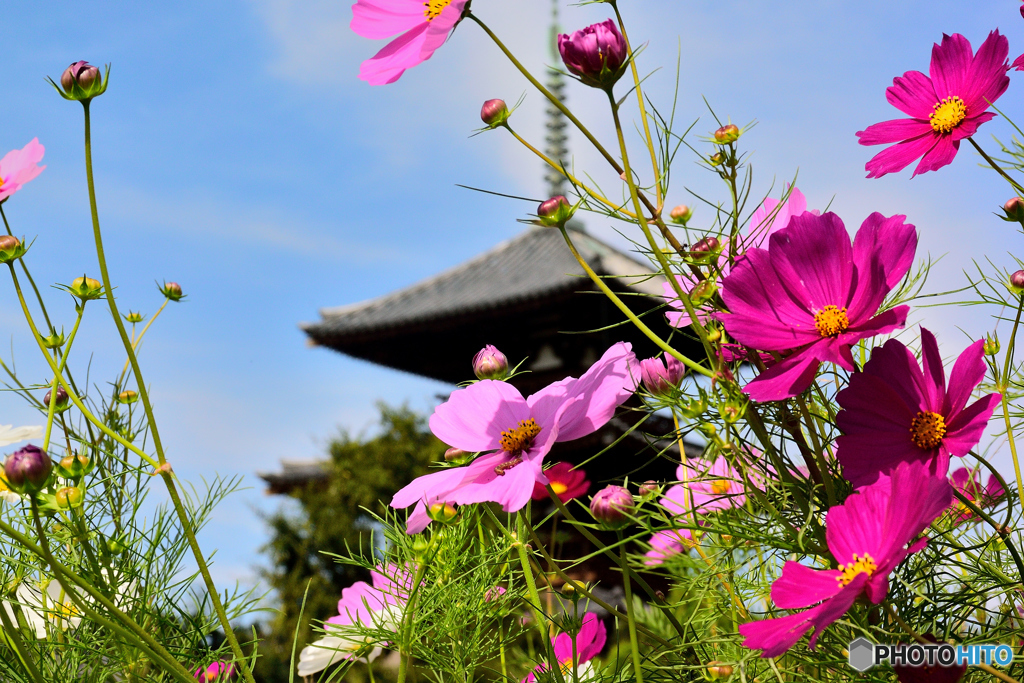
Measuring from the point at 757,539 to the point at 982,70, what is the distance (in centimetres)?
31

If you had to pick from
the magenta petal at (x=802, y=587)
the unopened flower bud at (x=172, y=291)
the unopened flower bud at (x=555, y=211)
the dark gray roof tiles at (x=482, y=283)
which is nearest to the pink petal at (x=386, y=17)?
the unopened flower bud at (x=555, y=211)

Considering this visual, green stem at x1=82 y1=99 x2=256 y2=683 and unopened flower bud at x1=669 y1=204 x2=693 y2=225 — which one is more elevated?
unopened flower bud at x1=669 y1=204 x2=693 y2=225

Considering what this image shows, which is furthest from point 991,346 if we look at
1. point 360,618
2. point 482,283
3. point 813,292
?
point 482,283

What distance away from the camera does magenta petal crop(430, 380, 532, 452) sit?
18.2 inches

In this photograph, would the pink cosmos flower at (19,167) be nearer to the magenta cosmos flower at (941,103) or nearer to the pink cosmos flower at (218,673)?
the pink cosmos flower at (218,673)

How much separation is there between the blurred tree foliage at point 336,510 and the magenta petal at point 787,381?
19.3 ft

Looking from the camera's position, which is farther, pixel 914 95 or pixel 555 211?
pixel 914 95

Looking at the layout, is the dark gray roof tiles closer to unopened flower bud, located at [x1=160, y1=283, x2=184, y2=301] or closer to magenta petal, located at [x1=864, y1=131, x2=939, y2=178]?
unopened flower bud, located at [x1=160, y1=283, x2=184, y2=301]

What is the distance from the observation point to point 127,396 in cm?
81

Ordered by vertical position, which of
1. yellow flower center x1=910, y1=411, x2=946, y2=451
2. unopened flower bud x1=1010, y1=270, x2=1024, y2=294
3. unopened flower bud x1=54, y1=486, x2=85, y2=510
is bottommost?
unopened flower bud x1=54, y1=486, x2=85, y2=510

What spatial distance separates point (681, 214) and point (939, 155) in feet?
0.50

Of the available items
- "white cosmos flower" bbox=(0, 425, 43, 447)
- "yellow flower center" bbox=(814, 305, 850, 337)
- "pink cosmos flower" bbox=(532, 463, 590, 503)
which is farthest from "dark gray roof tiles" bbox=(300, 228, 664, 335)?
"yellow flower center" bbox=(814, 305, 850, 337)

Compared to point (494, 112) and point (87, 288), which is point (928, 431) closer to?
point (494, 112)

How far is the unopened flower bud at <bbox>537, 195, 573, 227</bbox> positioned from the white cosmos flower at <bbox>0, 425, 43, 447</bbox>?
0.38 meters
